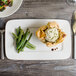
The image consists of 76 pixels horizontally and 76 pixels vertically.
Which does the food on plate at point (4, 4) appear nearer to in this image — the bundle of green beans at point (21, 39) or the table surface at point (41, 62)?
the table surface at point (41, 62)

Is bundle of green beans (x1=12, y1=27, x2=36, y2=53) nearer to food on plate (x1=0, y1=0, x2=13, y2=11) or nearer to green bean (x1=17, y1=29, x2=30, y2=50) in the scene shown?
green bean (x1=17, y1=29, x2=30, y2=50)

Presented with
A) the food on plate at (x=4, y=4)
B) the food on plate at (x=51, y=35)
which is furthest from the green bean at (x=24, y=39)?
the food on plate at (x=4, y=4)

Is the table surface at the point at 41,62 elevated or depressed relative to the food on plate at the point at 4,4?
depressed

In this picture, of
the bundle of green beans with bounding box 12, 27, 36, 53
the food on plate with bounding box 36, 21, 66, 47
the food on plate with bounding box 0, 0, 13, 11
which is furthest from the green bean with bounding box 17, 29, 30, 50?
the food on plate with bounding box 0, 0, 13, 11

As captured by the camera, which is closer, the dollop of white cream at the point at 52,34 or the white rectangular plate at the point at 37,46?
the dollop of white cream at the point at 52,34

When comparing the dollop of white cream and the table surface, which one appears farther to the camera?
the table surface

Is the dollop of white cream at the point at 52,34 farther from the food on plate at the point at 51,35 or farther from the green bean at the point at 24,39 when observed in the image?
the green bean at the point at 24,39
